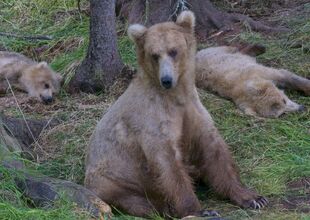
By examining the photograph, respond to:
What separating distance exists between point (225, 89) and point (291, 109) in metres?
1.00

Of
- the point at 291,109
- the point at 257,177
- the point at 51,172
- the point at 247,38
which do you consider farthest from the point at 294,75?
the point at 51,172

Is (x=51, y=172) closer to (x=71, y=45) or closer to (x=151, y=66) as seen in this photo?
(x=151, y=66)

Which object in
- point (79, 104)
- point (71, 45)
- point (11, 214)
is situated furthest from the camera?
point (71, 45)

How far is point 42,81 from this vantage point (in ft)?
32.6

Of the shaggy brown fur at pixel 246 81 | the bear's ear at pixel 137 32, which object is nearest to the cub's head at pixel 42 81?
the shaggy brown fur at pixel 246 81

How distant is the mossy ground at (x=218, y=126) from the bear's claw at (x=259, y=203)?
0.07 m

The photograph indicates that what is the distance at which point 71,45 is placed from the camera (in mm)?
10758

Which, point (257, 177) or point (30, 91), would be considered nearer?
point (257, 177)

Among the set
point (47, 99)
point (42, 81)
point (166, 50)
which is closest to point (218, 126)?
point (166, 50)

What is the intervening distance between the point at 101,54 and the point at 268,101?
1948 mm

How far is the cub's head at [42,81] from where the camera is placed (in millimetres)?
9367

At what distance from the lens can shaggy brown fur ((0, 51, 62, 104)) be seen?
9.51 metres

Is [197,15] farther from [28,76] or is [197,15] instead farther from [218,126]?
[218,126]

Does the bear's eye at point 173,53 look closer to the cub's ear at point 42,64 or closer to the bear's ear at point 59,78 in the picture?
the bear's ear at point 59,78
